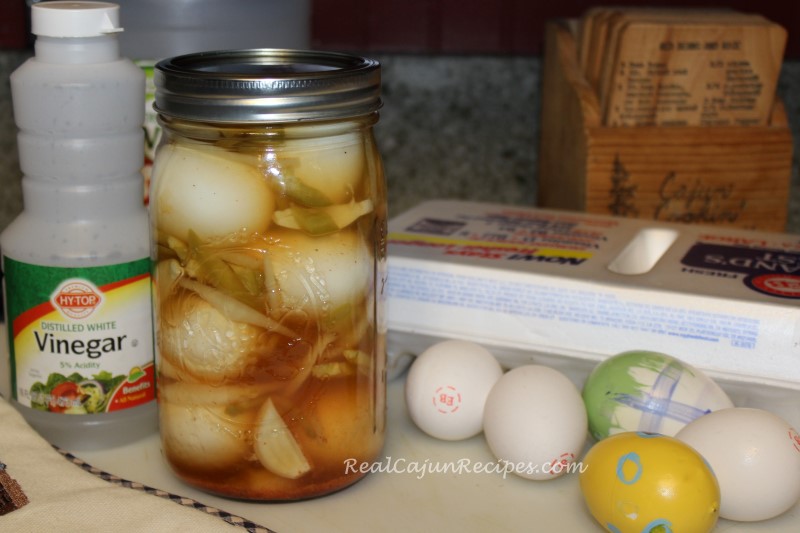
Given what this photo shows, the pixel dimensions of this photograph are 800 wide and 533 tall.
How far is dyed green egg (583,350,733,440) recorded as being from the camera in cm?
68

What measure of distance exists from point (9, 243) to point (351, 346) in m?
0.26

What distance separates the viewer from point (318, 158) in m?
0.61

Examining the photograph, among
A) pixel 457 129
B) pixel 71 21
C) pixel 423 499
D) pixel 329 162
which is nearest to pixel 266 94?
pixel 329 162

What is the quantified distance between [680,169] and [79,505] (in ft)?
2.62

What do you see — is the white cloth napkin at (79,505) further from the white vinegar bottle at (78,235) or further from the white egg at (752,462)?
the white egg at (752,462)

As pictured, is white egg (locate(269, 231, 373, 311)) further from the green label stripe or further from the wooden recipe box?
the wooden recipe box

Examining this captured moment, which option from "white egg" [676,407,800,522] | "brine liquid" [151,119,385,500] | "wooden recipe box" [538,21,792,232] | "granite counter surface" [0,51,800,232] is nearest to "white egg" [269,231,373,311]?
"brine liquid" [151,119,385,500]

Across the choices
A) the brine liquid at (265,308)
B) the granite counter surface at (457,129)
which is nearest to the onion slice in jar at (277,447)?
the brine liquid at (265,308)

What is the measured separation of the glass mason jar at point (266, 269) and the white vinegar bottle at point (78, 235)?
5 cm

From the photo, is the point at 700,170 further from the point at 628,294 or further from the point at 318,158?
the point at 318,158

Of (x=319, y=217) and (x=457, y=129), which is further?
(x=457, y=129)

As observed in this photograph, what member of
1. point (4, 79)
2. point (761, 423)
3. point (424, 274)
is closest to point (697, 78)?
point (424, 274)

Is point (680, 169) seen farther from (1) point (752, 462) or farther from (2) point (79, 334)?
(2) point (79, 334)

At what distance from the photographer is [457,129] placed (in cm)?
143
